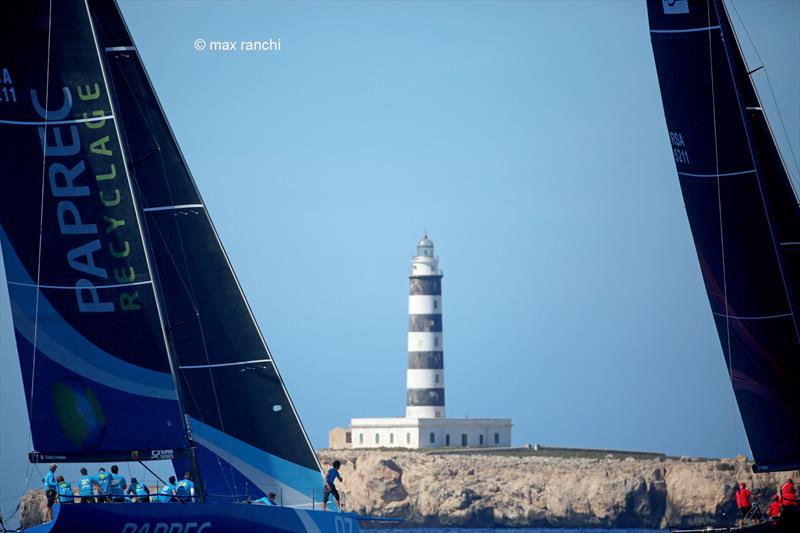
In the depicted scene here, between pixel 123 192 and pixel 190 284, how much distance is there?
13.4ft

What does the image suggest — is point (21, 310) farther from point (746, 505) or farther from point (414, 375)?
point (414, 375)

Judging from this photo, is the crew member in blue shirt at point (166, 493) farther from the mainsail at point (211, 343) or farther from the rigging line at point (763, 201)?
the rigging line at point (763, 201)

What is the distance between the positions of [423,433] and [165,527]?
1999 inches

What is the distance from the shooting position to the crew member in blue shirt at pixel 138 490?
19.4 metres

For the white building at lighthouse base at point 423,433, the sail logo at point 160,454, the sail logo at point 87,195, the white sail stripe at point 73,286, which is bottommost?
the white building at lighthouse base at point 423,433

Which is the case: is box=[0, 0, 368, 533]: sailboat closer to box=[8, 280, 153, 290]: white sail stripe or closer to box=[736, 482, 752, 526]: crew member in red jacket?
box=[8, 280, 153, 290]: white sail stripe

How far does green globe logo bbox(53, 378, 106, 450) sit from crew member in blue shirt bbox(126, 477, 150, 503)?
30.1 inches

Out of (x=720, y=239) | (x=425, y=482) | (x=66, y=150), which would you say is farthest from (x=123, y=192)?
(x=425, y=482)

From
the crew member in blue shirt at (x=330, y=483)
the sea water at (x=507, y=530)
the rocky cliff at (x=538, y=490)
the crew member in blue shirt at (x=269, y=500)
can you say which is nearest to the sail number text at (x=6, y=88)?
the crew member in blue shirt at (x=269, y=500)

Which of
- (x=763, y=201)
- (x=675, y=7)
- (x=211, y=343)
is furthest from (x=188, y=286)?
(x=763, y=201)

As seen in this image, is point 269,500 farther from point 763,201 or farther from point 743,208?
point 763,201

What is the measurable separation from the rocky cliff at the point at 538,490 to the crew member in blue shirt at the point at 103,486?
4218cm

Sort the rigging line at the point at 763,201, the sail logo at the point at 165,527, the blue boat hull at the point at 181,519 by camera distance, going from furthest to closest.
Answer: the rigging line at the point at 763,201
the sail logo at the point at 165,527
the blue boat hull at the point at 181,519

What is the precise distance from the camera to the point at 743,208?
2198 centimetres
